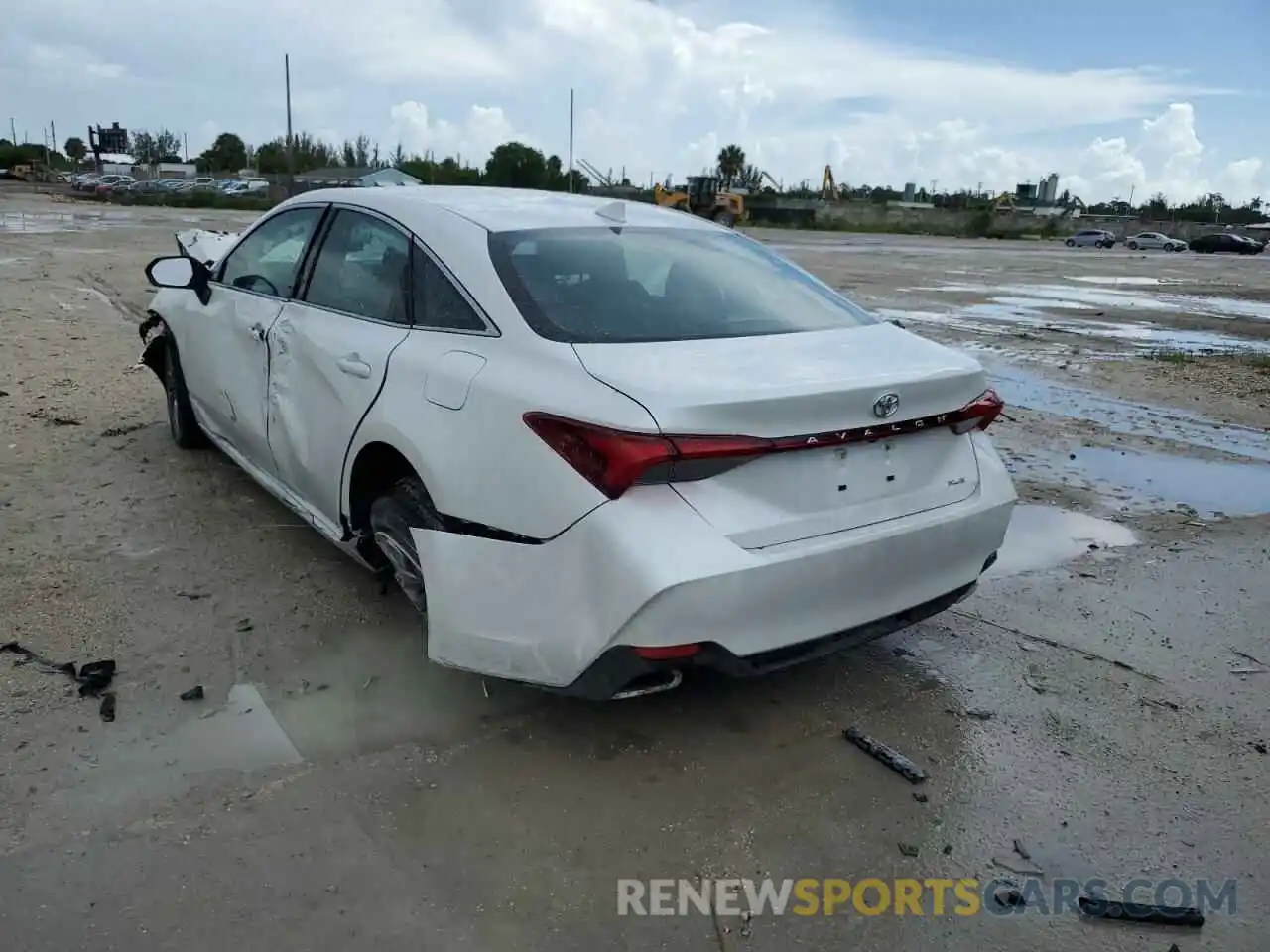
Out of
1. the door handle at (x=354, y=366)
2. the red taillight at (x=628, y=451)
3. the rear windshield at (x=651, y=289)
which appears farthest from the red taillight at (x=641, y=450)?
the door handle at (x=354, y=366)

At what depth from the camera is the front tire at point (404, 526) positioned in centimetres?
309

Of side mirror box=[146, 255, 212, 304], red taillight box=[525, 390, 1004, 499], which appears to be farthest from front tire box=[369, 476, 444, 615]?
side mirror box=[146, 255, 212, 304]

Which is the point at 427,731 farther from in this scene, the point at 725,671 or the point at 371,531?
the point at 725,671

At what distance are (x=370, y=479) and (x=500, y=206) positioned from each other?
111 centimetres

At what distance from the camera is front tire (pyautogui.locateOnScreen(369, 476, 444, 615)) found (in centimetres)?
309

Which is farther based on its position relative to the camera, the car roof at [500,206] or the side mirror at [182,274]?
the side mirror at [182,274]

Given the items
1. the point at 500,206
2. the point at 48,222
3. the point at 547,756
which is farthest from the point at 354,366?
the point at 48,222

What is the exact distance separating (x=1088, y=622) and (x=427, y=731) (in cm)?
258

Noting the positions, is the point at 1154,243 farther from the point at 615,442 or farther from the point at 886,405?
the point at 615,442

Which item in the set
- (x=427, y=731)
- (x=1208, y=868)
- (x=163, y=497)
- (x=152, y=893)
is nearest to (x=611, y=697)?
(x=427, y=731)

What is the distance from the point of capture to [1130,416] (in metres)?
7.43

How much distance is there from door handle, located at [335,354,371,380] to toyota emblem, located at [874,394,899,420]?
1.63 m

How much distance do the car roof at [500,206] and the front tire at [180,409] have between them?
1.61 metres

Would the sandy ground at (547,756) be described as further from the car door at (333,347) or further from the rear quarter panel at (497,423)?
the rear quarter panel at (497,423)
